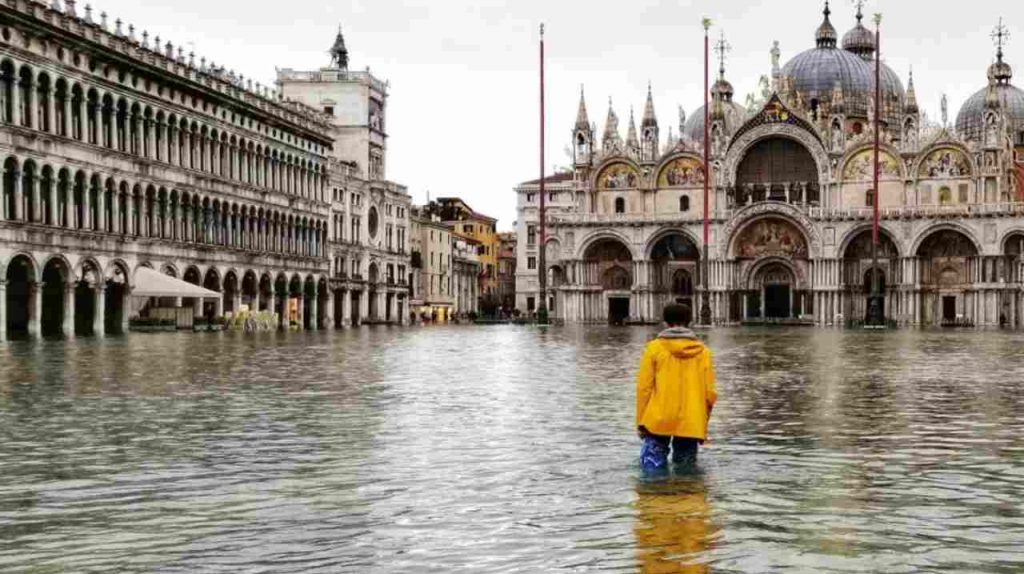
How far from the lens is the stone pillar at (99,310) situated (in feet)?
187

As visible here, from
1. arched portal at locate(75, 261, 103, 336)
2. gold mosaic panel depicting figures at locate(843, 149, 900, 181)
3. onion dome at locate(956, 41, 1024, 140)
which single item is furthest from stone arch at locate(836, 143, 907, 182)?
arched portal at locate(75, 261, 103, 336)

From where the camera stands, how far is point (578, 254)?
107438 millimetres

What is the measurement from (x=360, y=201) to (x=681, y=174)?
84.6 ft

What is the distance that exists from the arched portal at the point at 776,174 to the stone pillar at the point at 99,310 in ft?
194

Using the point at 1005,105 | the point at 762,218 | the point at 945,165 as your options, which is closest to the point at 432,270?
the point at 762,218

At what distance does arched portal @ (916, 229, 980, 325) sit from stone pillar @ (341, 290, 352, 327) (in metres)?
41.0

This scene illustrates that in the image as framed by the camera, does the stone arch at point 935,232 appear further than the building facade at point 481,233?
No

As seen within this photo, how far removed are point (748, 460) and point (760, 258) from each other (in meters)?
92.6

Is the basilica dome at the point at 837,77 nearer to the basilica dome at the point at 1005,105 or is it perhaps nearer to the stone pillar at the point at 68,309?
the basilica dome at the point at 1005,105

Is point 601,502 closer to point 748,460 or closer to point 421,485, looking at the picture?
point 421,485

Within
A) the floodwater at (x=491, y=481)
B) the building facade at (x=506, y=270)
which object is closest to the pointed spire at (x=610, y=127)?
the building facade at (x=506, y=270)

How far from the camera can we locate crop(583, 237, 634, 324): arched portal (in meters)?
108

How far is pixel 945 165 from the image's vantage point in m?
98.8

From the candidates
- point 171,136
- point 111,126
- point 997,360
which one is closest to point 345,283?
point 171,136
